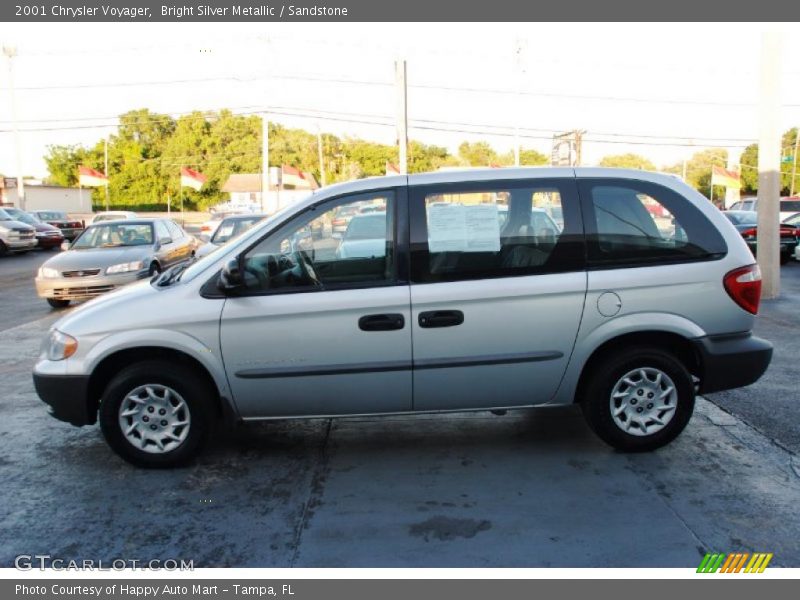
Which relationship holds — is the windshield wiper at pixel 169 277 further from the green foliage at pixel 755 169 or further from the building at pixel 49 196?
the green foliage at pixel 755 169

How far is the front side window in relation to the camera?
14.8ft

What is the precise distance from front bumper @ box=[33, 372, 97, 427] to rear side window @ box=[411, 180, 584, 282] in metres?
2.27

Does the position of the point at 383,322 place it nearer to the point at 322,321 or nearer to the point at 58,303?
the point at 322,321

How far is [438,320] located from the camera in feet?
14.5

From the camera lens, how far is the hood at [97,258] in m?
11.5

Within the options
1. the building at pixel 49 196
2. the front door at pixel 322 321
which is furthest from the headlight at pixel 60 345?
the building at pixel 49 196

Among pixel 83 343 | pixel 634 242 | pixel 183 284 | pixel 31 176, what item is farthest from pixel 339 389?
pixel 31 176

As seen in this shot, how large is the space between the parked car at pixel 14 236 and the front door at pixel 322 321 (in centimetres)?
2402

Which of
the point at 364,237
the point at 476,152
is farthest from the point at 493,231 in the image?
the point at 476,152

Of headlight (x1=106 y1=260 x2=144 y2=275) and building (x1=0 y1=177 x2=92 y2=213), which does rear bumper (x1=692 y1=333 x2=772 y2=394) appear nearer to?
headlight (x1=106 y1=260 x2=144 y2=275)

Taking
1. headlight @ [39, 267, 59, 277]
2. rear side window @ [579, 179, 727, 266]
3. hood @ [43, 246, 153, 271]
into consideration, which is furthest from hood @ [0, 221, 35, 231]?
rear side window @ [579, 179, 727, 266]

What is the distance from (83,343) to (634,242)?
365 centimetres

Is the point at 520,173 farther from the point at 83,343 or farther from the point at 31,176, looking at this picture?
the point at 31,176

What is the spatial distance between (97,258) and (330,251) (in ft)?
27.6
